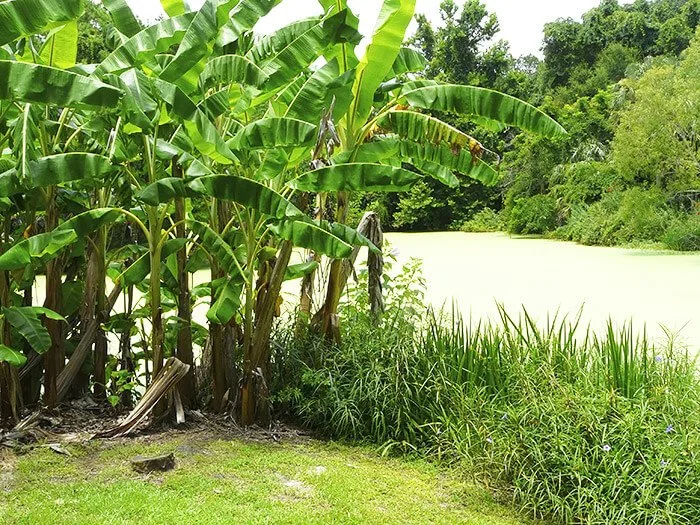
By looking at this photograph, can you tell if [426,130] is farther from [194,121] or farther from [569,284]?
[569,284]

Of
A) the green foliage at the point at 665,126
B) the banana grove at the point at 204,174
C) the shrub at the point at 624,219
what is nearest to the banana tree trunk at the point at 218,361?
the banana grove at the point at 204,174

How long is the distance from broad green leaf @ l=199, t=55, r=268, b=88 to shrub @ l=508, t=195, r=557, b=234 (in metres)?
15.5

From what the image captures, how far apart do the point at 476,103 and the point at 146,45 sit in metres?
1.58

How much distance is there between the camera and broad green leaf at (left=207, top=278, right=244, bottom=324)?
10.3ft

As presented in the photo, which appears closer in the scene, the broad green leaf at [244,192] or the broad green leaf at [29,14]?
the broad green leaf at [29,14]

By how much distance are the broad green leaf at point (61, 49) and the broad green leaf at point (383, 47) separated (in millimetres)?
1359

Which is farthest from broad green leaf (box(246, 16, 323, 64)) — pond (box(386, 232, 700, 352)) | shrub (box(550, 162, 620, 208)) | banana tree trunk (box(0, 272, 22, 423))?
shrub (box(550, 162, 620, 208))

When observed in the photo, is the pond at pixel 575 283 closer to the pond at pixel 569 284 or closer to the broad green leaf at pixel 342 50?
the pond at pixel 569 284

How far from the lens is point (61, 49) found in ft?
10.7

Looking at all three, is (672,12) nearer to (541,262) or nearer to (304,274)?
(541,262)

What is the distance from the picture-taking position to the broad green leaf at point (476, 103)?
11.3 feet

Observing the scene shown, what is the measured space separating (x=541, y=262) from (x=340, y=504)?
30.7 feet

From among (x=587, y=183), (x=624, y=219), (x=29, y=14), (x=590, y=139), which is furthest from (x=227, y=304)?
(x=590, y=139)

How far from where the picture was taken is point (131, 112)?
2879mm
